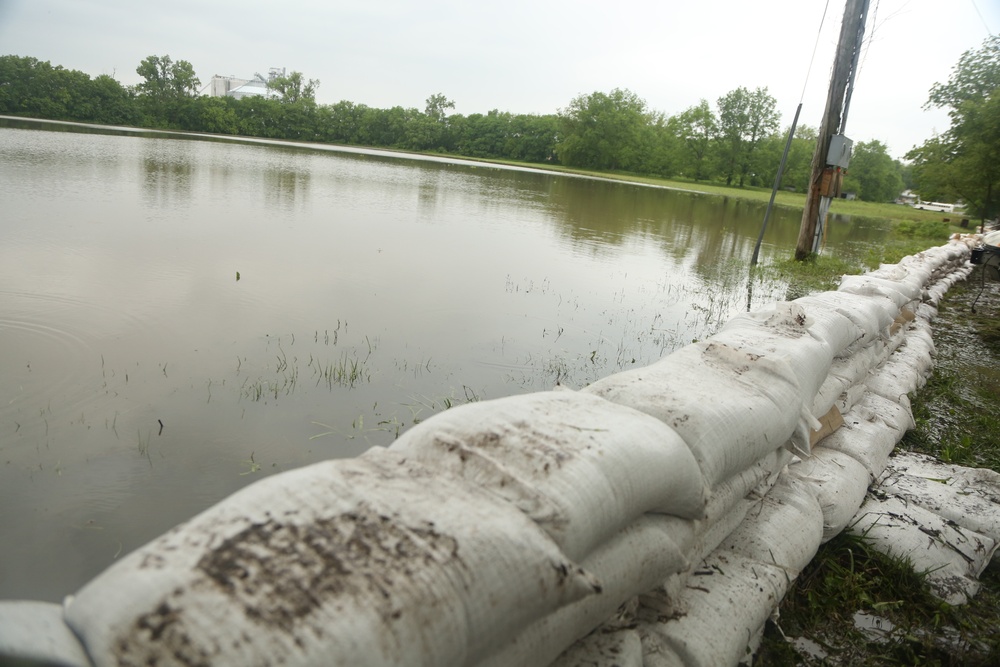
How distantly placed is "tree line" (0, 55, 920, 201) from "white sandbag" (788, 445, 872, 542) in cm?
Answer: 5271

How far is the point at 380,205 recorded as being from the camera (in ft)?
45.1

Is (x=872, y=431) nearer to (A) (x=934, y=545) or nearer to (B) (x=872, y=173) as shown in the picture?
(A) (x=934, y=545)

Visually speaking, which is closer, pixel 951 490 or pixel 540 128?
pixel 951 490

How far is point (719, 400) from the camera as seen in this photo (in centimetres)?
227

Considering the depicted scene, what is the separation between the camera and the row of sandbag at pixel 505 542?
38.6 inches

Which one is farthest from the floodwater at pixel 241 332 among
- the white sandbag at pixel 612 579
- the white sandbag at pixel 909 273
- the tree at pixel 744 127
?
the tree at pixel 744 127

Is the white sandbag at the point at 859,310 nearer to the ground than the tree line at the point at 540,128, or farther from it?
nearer to the ground

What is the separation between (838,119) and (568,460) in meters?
10.6

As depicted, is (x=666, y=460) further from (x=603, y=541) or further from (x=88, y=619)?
(x=88, y=619)

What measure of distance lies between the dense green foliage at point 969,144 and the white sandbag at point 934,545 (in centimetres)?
2570

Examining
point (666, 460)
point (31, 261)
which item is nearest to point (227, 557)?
point (666, 460)

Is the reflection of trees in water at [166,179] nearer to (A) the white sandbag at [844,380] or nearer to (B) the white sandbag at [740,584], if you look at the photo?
(A) the white sandbag at [844,380]

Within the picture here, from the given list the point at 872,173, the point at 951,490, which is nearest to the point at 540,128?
the point at 872,173

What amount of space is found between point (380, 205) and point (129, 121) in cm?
4632
